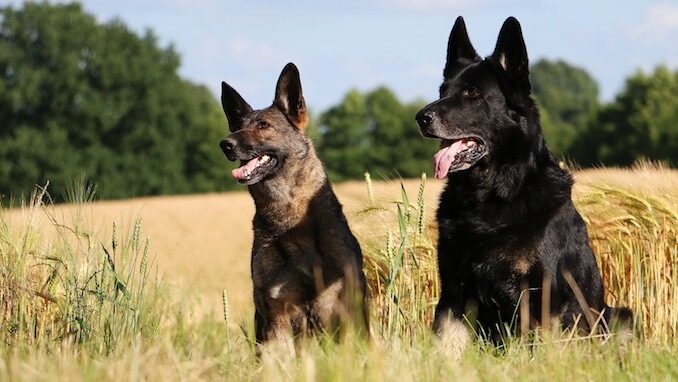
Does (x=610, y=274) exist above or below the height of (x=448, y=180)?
below

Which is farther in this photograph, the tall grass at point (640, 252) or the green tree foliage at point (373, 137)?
the green tree foliage at point (373, 137)

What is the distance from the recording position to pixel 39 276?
21.8 feet

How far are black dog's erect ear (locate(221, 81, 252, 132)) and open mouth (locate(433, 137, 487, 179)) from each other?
6.86ft

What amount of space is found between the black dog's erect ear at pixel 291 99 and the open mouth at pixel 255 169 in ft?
1.47

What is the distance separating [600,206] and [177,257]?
1378 cm

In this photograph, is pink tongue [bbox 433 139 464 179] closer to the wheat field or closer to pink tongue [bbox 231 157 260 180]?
the wheat field

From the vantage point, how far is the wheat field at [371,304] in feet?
14.8

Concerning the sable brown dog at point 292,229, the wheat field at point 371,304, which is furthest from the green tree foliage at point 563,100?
the sable brown dog at point 292,229

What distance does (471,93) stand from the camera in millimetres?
5773

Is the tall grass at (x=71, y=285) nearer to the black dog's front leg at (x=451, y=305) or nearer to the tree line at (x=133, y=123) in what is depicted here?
the black dog's front leg at (x=451, y=305)

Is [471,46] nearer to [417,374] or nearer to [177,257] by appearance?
[417,374]

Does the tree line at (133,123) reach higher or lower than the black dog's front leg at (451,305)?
higher

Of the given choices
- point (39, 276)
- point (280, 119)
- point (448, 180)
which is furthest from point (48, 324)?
point (448, 180)

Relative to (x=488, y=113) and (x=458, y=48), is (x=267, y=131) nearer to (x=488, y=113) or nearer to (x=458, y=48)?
(x=458, y=48)
